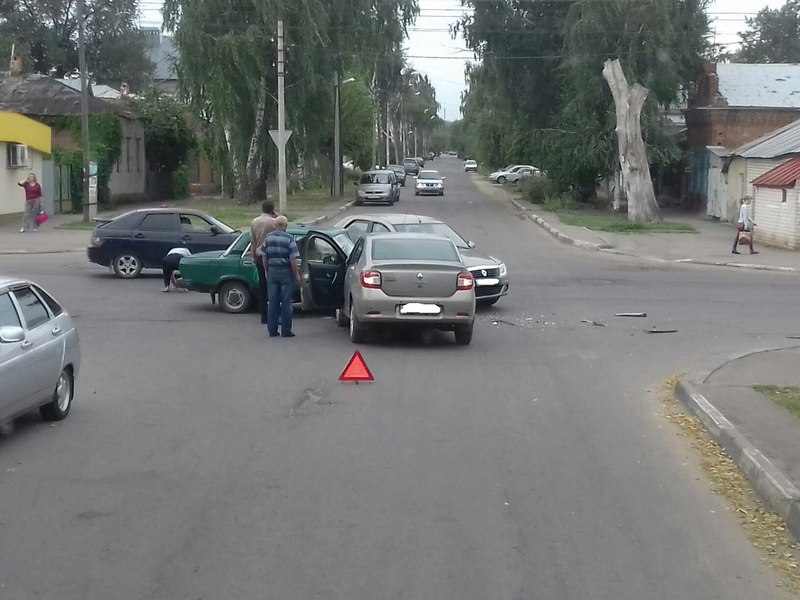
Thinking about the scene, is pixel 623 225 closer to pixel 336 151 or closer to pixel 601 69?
pixel 601 69

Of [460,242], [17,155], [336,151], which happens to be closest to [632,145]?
[336,151]

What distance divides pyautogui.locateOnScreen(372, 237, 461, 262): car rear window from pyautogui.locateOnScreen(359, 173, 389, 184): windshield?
41.4 metres

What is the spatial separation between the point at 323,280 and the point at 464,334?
2383mm

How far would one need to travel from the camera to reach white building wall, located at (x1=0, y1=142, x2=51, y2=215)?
38.2m

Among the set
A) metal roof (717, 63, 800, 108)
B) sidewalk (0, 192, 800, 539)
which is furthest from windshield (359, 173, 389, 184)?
sidewalk (0, 192, 800, 539)

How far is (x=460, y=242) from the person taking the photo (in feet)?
65.3

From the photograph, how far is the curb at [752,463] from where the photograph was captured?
287 inches

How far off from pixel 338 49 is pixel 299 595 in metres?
42.2

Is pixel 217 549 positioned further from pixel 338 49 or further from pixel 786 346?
pixel 338 49

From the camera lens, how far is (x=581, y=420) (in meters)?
10.5

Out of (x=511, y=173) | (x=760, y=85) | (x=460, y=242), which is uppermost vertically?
(x=760, y=85)

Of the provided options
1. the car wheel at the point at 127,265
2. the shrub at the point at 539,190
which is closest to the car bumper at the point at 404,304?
the car wheel at the point at 127,265

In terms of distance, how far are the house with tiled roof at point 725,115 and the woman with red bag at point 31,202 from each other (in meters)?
26.4

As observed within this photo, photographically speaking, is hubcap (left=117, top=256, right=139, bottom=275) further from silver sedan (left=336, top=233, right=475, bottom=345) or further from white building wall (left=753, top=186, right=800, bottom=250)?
white building wall (left=753, top=186, right=800, bottom=250)
